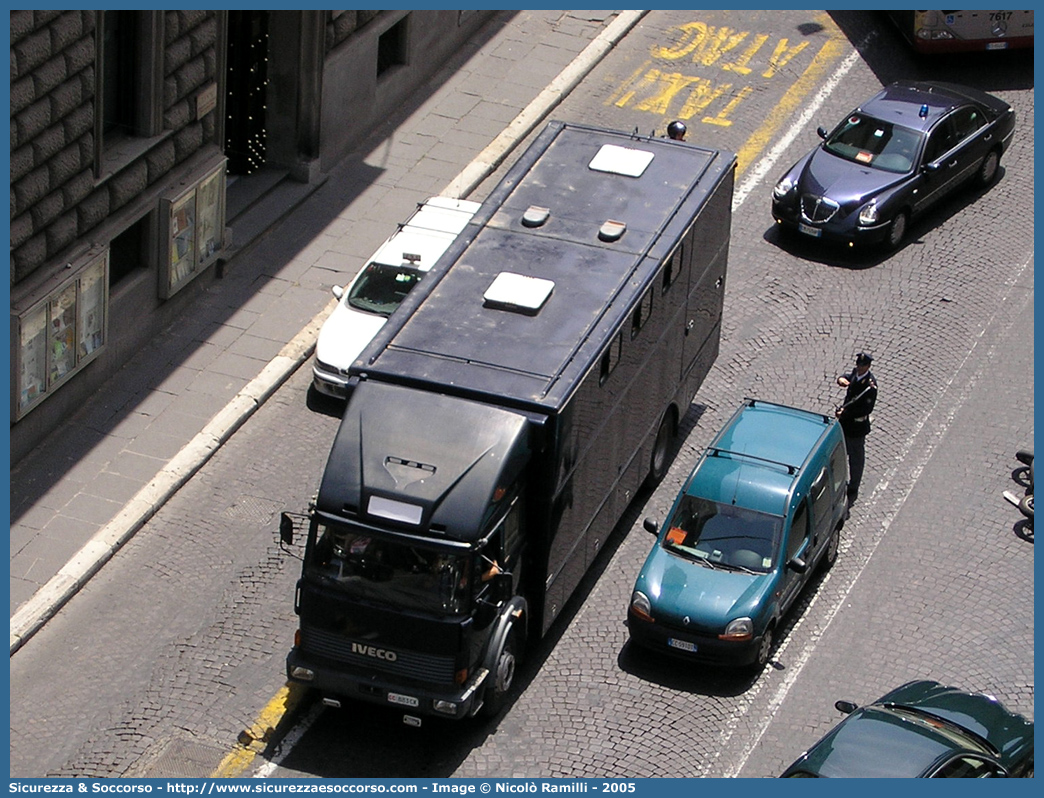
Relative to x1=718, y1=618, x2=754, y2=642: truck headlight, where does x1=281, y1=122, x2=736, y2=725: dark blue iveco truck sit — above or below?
above

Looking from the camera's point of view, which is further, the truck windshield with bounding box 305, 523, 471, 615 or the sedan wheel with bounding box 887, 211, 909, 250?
the sedan wheel with bounding box 887, 211, 909, 250

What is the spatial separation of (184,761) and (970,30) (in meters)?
18.3

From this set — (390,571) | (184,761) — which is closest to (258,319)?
(390,571)

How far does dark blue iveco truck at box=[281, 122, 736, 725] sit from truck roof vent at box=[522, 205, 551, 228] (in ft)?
0.08

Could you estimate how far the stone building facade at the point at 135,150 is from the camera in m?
21.3

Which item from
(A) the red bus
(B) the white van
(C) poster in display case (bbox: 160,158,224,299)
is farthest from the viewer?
(A) the red bus

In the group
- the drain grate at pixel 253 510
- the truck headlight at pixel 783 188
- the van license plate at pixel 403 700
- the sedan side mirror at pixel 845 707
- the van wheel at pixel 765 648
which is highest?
the truck headlight at pixel 783 188

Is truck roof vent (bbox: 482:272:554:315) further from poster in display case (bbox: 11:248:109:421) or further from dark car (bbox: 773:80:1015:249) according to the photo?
dark car (bbox: 773:80:1015:249)

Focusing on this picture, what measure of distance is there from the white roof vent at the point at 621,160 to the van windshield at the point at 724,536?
3.97 meters

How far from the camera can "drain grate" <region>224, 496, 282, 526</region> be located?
21344 mm

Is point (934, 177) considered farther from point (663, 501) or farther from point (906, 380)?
point (663, 501)

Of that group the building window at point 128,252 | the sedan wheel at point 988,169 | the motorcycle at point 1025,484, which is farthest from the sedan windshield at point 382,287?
the sedan wheel at point 988,169

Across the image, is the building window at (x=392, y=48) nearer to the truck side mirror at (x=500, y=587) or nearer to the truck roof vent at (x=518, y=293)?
the truck roof vent at (x=518, y=293)

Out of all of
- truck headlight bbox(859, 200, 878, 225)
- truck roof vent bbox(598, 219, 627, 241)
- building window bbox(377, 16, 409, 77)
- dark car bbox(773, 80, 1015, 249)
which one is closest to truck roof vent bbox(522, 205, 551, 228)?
truck roof vent bbox(598, 219, 627, 241)
